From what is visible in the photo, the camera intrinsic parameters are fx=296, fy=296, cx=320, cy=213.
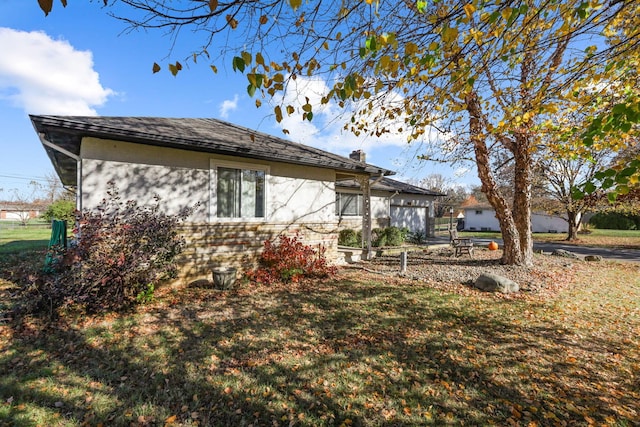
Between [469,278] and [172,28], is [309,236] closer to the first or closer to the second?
[469,278]

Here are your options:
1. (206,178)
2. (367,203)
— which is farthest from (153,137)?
(367,203)

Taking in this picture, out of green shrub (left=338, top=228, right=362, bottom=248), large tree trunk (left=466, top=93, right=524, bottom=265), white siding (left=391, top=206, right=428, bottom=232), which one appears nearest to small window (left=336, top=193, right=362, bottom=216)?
green shrub (left=338, top=228, right=362, bottom=248)

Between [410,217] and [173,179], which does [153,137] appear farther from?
[410,217]

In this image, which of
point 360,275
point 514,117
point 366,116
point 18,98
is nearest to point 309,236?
point 360,275

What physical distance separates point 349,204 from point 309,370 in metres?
13.2

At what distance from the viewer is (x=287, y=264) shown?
815 centimetres

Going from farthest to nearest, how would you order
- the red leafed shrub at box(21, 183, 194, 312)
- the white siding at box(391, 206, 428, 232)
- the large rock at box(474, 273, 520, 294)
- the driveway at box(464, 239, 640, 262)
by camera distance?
the white siding at box(391, 206, 428, 232) → the driveway at box(464, 239, 640, 262) → the large rock at box(474, 273, 520, 294) → the red leafed shrub at box(21, 183, 194, 312)

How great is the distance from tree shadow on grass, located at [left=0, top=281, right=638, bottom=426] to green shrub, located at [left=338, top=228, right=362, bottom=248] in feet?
26.7

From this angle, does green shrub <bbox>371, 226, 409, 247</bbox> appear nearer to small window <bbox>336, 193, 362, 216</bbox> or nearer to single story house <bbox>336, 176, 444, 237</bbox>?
single story house <bbox>336, 176, 444, 237</bbox>

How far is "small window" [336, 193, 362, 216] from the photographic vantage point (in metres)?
16.1

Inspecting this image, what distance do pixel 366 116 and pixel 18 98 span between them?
13.8m

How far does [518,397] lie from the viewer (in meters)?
3.25

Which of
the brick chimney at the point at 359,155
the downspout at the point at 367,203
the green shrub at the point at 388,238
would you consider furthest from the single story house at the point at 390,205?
the downspout at the point at 367,203

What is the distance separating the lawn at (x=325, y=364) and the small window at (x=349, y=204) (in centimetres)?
991
